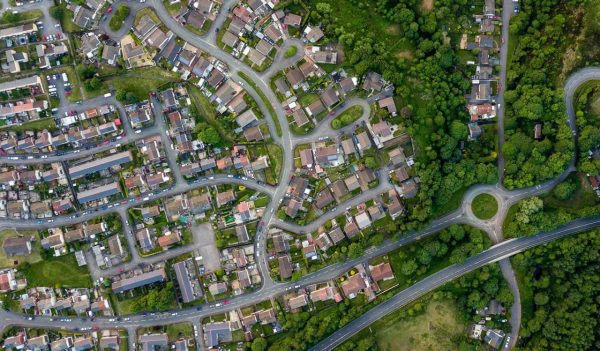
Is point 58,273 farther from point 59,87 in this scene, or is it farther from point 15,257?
point 59,87

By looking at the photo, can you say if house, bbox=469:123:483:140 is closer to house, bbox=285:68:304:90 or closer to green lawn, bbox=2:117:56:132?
house, bbox=285:68:304:90

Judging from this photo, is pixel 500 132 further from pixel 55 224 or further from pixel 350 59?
pixel 55 224

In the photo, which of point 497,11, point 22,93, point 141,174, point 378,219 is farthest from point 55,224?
point 497,11

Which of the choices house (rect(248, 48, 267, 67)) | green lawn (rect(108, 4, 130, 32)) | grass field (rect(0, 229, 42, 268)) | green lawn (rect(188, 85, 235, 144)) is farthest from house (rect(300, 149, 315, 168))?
grass field (rect(0, 229, 42, 268))

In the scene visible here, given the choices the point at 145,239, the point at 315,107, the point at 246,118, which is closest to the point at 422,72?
the point at 315,107

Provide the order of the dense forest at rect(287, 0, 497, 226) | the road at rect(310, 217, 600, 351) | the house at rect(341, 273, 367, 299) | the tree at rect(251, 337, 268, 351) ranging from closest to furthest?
1. the tree at rect(251, 337, 268, 351)
2. the dense forest at rect(287, 0, 497, 226)
3. the house at rect(341, 273, 367, 299)
4. the road at rect(310, 217, 600, 351)

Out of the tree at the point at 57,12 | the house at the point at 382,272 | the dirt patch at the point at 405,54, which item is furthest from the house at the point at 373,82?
the tree at the point at 57,12
